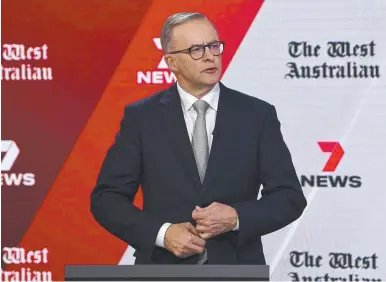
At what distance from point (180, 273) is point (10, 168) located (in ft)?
8.33

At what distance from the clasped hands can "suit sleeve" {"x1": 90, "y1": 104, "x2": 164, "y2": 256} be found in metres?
0.07

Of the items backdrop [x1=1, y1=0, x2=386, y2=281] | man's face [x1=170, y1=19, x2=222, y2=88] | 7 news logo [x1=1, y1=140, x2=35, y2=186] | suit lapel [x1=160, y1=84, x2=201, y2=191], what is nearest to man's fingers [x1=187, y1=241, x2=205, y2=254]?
suit lapel [x1=160, y1=84, x2=201, y2=191]

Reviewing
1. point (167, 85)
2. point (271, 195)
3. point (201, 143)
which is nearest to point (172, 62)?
point (201, 143)

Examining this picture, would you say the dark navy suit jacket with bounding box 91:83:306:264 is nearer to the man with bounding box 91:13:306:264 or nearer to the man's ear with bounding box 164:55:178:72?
the man with bounding box 91:13:306:264

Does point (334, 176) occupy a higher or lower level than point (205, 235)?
higher

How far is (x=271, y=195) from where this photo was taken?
96.6 inches

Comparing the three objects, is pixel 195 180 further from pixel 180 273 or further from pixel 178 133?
pixel 180 273

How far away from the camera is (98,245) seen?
4035 millimetres

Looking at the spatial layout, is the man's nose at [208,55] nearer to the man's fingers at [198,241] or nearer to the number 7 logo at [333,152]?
the man's fingers at [198,241]

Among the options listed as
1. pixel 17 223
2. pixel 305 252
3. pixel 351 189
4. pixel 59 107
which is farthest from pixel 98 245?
pixel 351 189

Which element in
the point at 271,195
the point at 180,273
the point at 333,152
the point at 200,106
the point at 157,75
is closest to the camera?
the point at 180,273

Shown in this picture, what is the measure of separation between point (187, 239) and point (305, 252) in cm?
170

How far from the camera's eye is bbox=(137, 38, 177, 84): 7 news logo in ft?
13.0

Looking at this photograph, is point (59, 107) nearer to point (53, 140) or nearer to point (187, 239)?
point (53, 140)
